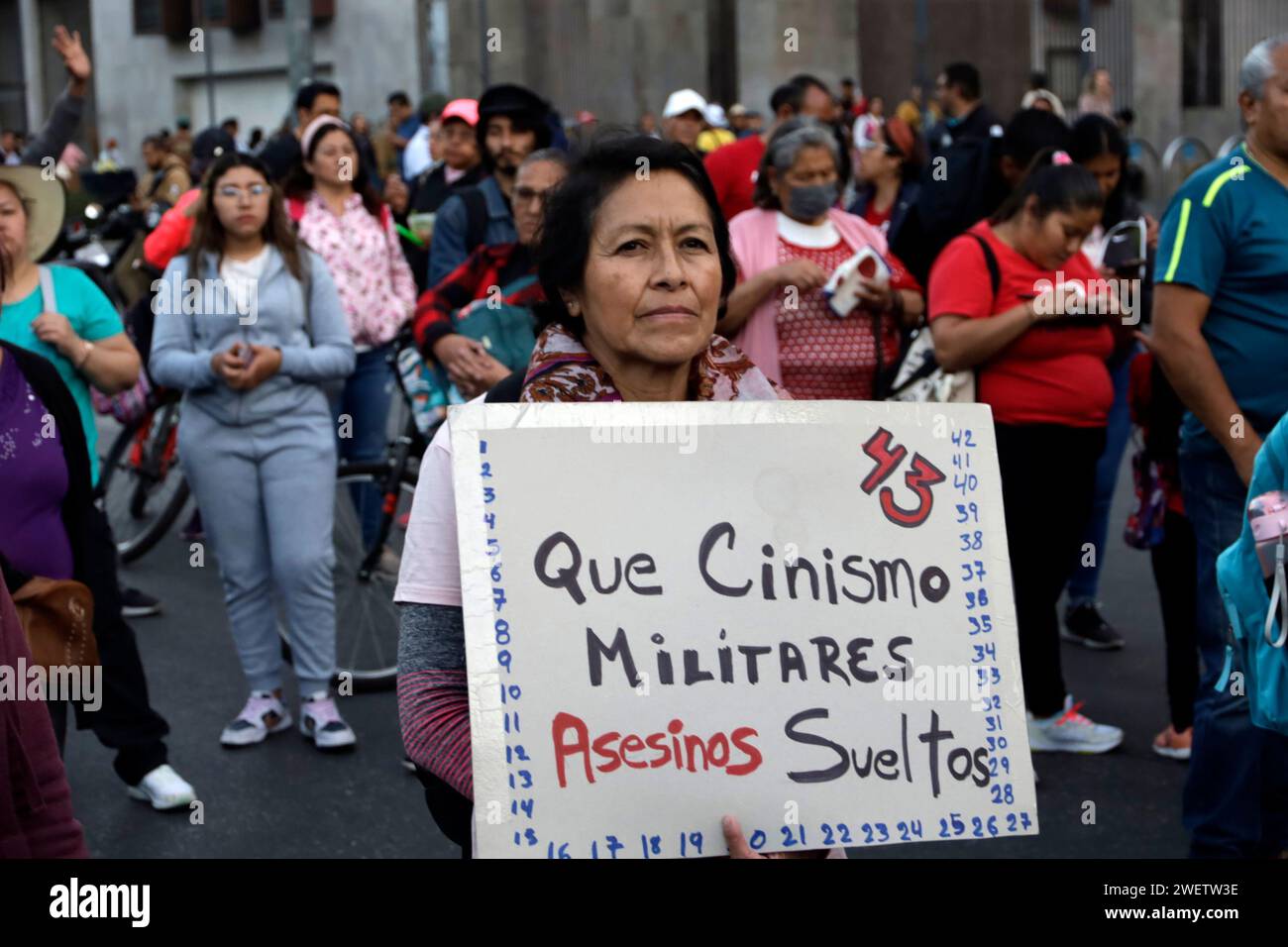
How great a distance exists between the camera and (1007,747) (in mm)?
2303

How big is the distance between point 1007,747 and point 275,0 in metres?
35.9

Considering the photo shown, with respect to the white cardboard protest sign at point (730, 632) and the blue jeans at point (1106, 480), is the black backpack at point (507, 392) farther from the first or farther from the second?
the blue jeans at point (1106, 480)

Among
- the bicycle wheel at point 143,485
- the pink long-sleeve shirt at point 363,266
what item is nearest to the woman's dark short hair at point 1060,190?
the pink long-sleeve shirt at point 363,266

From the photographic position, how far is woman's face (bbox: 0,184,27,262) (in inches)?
199

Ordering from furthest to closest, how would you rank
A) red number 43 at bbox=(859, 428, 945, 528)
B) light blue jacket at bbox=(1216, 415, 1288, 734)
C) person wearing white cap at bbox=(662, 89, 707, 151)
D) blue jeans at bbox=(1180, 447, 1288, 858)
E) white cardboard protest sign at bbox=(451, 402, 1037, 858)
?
1. person wearing white cap at bbox=(662, 89, 707, 151)
2. blue jeans at bbox=(1180, 447, 1288, 858)
3. light blue jacket at bbox=(1216, 415, 1288, 734)
4. red number 43 at bbox=(859, 428, 945, 528)
5. white cardboard protest sign at bbox=(451, 402, 1037, 858)

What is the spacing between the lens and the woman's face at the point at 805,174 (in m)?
5.77

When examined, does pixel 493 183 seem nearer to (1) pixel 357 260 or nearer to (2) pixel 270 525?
(2) pixel 270 525

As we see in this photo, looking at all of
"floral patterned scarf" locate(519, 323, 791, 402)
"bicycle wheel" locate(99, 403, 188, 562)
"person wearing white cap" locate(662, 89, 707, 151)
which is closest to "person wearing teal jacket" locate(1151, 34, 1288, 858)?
"floral patterned scarf" locate(519, 323, 791, 402)

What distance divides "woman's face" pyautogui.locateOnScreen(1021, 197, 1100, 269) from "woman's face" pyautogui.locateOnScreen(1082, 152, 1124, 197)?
126 centimetres

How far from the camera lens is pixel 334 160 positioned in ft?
24.8

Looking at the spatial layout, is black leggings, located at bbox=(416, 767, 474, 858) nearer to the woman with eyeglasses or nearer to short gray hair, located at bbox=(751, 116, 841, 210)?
short gray hair, located at bbox=(751, 116, 841, 210)

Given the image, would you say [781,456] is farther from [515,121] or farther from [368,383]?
[368,383]

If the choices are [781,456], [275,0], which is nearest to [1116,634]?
[781,456]

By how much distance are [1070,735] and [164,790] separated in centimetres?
288
